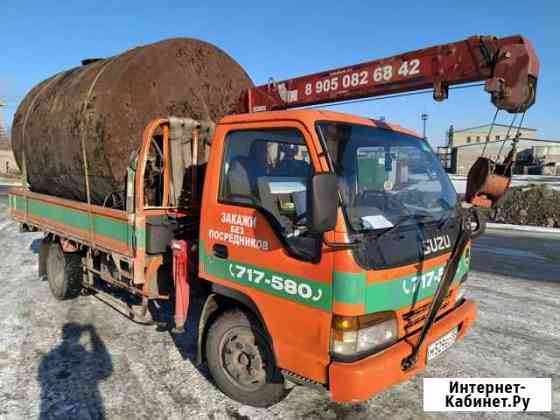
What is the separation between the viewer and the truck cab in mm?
2523

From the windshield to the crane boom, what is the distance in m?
0.59

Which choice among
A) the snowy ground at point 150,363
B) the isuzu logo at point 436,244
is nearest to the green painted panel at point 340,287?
the isuzu logo at point 436,244

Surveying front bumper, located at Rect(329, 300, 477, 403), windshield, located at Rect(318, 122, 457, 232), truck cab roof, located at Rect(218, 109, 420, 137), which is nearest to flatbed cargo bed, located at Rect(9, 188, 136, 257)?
truck cab roof, located at Rect(218, 109, 420, 137)

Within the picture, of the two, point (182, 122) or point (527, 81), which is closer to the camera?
point (527, 81)

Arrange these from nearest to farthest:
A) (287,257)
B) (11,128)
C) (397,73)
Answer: (287,257)
(397,73)
(11,128)

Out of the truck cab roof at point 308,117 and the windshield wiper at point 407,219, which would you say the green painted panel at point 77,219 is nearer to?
the truck cab roof at point 308,117

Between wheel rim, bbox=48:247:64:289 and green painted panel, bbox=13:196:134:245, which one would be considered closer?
green painted panel, bbox=13:196:134:245

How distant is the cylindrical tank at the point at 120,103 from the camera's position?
4.35 metres

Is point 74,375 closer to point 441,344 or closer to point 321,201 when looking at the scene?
point 321,201

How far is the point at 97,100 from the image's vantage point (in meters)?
4.50

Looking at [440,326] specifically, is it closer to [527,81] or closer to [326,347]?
[326,347]

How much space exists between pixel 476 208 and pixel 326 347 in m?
1.62

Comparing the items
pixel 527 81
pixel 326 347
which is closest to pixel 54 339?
pixel 326 347

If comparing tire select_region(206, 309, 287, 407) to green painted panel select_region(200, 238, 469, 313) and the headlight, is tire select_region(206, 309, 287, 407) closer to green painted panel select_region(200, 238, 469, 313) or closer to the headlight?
green painted panel select_region(200, 238, 469, 313)
